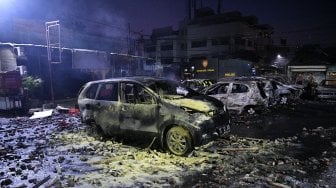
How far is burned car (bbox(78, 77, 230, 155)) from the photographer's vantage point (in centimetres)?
691

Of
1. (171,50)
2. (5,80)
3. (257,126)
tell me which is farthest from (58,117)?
(171,50)

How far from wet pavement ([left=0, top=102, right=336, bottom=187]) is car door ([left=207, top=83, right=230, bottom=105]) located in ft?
7.49

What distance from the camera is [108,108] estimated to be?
27.4 feet

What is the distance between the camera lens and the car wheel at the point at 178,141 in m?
6.91

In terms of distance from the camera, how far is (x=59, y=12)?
29.4 meters

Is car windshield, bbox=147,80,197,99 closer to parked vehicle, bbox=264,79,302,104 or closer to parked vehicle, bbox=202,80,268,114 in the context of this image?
parked vehicle, bbox=202,80,268,114

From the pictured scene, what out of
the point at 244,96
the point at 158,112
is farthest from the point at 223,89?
the point at 158,112

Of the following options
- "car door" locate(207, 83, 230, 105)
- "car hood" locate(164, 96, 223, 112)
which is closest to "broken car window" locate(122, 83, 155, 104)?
"car hood" locate(164, 96, 223, 112)

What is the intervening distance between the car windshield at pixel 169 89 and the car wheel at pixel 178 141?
904 millimetres

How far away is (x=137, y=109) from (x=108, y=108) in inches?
42.6

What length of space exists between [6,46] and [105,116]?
12.9 m

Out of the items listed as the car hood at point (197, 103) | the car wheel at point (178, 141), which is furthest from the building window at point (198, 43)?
the car wheel at point (178, 141)

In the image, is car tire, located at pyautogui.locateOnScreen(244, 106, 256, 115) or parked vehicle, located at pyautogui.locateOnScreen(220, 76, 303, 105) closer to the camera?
car tire, located at pyautogui.locateOnScreen(244, 106, 256, 115)

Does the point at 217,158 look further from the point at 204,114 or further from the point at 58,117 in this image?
the point at 58,117
